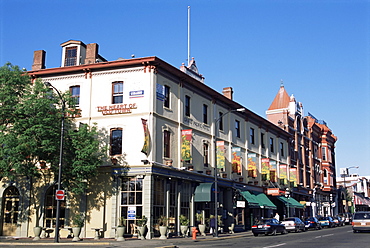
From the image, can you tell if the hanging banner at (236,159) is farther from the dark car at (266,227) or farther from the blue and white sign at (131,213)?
the blue and white sign at (131,213)

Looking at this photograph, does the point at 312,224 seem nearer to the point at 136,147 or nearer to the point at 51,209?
the point at 136,147

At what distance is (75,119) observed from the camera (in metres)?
32.8

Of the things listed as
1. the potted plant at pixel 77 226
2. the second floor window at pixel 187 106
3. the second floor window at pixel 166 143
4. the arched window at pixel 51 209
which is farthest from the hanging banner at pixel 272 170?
the potted plant at pixel 77 226

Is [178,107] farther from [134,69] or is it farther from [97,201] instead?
[97,201]

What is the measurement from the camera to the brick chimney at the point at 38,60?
36.2 m

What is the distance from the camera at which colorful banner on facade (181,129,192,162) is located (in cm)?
3294

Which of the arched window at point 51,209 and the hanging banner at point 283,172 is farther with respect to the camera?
the hanging banner at point 283,172

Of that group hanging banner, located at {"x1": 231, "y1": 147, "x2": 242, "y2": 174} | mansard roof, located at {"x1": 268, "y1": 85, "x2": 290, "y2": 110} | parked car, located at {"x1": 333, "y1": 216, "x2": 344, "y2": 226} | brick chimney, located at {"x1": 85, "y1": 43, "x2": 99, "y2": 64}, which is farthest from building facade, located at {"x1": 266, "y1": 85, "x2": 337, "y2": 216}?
brick chimney, located at {"x1": 85, "y1": 43, "x2": 99, "y2": 64}

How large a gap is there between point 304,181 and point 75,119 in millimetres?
42297

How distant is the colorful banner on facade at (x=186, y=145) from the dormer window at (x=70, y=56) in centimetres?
1073

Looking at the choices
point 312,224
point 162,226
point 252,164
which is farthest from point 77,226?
point 312,224

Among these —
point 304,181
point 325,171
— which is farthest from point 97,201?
point 325,171

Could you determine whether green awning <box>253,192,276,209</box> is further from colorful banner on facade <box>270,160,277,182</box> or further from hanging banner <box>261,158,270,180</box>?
colorful banner on facade <box>270,160,277,182</box>

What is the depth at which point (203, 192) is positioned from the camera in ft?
112
